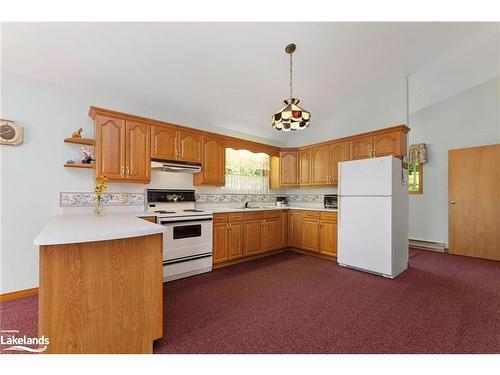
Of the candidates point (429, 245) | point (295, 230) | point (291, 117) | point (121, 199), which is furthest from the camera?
point (429, 245)

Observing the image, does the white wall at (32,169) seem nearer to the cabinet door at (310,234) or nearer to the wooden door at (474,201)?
the cabinet door at (310,234)

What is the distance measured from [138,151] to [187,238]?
4.38 ft

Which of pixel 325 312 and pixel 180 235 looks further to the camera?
pixel 180 235

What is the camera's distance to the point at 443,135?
469cm

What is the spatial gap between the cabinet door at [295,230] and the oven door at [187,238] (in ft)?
5.98

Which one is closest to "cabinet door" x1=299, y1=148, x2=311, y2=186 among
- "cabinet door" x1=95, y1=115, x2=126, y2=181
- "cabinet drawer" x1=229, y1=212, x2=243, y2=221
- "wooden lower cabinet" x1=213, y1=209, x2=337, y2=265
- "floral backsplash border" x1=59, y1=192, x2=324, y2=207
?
"floral backsplash border" x1=59, y1=192, x2=324, y2=207

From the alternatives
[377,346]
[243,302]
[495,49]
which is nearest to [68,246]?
[243,302]

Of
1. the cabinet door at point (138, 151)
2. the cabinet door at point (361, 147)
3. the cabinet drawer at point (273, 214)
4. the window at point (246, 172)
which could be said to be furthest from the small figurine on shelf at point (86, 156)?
the cabinet door at point (361, 147)

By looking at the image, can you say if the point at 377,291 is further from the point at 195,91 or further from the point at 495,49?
the point at 495,49

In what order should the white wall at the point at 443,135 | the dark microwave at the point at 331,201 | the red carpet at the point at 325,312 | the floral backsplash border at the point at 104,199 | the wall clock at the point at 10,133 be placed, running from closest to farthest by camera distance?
1. the red carpet at the point at 325,312
2. the wall clock at the point at 10,133
3. the floral backsplash border at the point at 104,199
4. the white wall at the point at 443,135
5. the dark microwave at the point at 331,201

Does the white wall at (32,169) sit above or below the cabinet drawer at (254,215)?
above

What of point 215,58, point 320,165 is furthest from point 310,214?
point 215,58

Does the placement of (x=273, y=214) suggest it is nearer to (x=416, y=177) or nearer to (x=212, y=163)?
(x=212, y=163)

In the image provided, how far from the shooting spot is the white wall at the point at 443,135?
4.20 meters
